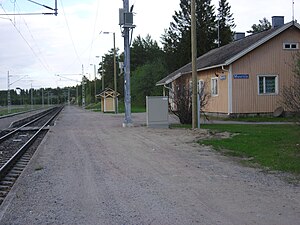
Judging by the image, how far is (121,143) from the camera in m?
16.3

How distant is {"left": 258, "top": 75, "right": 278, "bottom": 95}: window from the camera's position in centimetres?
2783

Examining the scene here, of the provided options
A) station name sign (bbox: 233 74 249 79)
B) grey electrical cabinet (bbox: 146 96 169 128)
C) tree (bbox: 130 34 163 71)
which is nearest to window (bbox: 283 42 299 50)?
station name sign (bbox: 233 74 249 79)

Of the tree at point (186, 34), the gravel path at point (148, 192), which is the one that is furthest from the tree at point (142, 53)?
the gravel path at point (148, 192)

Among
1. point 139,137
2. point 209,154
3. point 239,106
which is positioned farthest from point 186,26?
point 209,154

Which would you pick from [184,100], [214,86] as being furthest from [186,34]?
[184,100]

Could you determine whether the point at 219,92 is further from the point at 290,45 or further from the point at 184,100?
the point at 184,100

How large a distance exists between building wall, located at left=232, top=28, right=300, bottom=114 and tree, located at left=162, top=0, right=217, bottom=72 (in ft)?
91.9

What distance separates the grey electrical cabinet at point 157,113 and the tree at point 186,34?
1308 inches

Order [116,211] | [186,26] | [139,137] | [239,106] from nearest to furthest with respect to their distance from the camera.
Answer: [116,211], [139,137], [239,106], [186,26]

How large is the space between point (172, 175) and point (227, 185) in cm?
154

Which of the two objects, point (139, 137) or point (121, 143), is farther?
point (139, 137)

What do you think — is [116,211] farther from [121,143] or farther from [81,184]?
[121,143]

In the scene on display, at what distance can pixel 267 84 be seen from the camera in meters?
28.0

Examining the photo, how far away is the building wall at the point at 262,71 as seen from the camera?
2731cm
